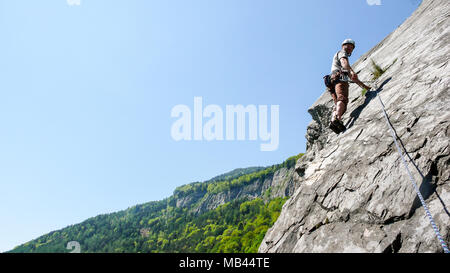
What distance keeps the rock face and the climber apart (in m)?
0.43

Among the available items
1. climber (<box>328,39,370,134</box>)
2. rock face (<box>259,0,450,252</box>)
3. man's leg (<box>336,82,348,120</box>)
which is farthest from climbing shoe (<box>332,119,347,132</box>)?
rock face (<box>259,0,450,252</box>)

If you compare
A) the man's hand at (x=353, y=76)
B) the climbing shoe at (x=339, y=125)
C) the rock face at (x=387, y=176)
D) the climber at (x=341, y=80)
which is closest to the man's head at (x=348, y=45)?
the climber at (x=341, y=80)

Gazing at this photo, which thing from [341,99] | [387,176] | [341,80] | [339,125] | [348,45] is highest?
[348,45]

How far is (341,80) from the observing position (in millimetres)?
7195

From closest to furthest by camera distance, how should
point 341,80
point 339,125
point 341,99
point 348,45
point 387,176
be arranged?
point 387,176 → point 339,125 → point 341,99 → point 341,80 → point 348,45

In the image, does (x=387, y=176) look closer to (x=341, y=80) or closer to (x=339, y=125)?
(x=339, y=125)

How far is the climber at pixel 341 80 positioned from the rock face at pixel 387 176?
1.41 feet

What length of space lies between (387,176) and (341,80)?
417 centimetres

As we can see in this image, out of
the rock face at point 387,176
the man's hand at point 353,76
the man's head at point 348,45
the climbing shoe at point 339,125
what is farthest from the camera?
the man's head at point 348,45

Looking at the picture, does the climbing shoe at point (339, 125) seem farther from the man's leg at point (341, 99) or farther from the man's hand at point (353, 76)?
the man's hand at point (353, 76)

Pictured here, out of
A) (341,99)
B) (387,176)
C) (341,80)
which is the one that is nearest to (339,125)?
(341,99)

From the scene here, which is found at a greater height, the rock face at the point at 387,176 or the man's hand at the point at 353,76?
the man's hand at the point at 353,76

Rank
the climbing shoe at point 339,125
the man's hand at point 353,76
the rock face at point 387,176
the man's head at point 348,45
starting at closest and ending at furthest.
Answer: the rock face at point 387,176 < the climbing shoe at point 339,125 < the man's hand at point 353,76 < the man's head at point 348,45

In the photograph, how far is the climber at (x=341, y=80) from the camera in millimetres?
6934
